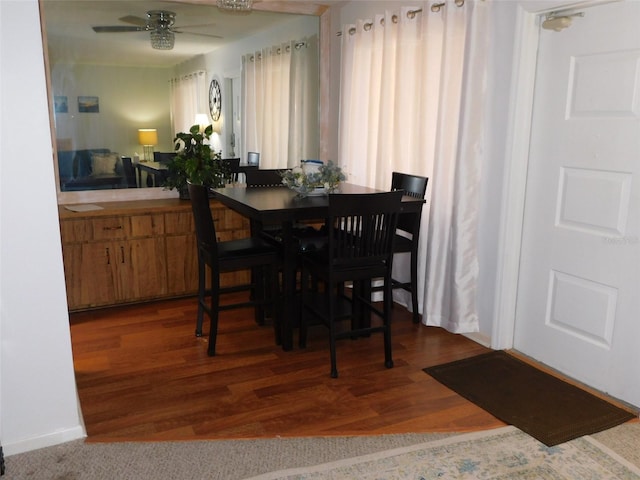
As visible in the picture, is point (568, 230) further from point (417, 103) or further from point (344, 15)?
point (344, 15)

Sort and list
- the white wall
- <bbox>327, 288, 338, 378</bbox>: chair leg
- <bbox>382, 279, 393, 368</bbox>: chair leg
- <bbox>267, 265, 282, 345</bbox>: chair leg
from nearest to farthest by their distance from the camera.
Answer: the white wall, <bbox>327, 288, 338, 378</bbox>: chair leg, <bbox>382, 279, 393, 368</bbox>: chair leg, <bbox>267, 265, 282, 345</bbox>: chair leg

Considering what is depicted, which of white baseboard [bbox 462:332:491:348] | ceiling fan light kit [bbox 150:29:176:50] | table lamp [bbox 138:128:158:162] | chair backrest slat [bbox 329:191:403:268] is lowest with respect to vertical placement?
white baseboard [bbox 462:332:491:348]

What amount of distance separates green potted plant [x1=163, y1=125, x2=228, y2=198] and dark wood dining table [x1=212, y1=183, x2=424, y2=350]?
2.17ft

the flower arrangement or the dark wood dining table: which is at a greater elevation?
the flower arrangement

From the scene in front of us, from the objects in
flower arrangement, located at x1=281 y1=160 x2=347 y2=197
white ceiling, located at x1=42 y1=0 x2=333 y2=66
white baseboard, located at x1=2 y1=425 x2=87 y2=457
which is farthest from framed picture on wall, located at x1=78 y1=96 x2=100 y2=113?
white baseboard, located at x1=2 y1=425 x2=87 y2=457

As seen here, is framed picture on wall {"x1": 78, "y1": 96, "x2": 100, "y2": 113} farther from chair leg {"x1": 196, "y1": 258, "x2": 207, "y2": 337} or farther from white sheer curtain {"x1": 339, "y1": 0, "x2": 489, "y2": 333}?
white sheer curtain {"x1": 339, "y1": 0, "x2": 489, "y2": 333}

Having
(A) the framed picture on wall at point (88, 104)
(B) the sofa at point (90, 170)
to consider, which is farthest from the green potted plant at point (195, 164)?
(A) the framed picture on wall at point (88, 104)

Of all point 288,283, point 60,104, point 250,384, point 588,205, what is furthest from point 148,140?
point 588,205

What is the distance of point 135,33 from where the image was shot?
4133mm

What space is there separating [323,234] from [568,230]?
1.43 m

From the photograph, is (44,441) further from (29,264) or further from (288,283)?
(288,283)

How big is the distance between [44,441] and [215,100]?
3140mm

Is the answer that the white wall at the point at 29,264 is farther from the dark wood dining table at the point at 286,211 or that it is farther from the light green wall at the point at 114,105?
the light green wall at the point at 114,105

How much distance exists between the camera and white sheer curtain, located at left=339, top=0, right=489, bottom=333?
10.6ft
